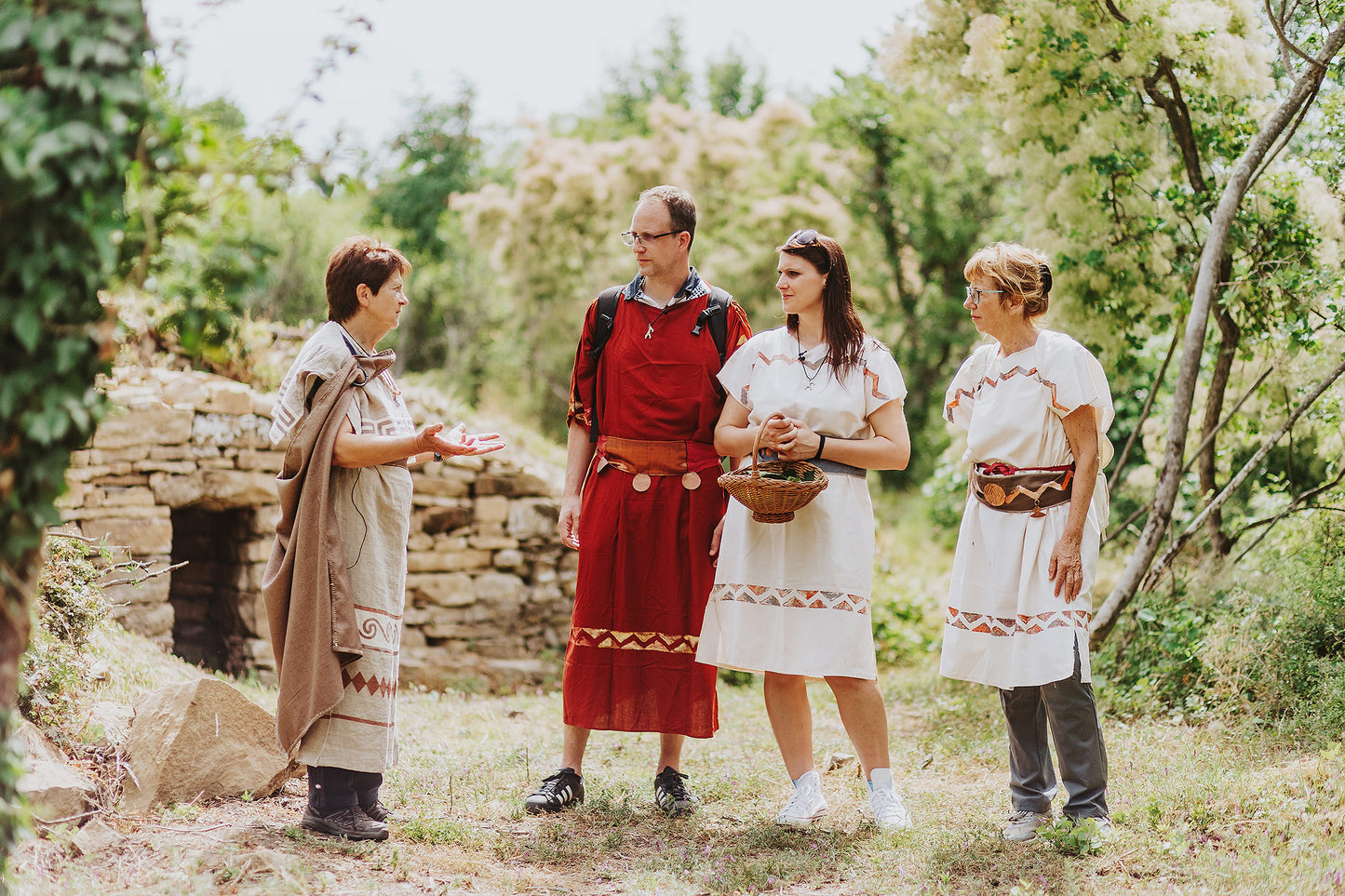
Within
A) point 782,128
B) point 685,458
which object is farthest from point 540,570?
point 782,128

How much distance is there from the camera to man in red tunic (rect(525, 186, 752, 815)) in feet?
13.1

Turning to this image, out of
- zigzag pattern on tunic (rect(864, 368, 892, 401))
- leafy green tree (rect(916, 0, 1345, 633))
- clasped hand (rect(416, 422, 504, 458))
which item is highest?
leafy green tree (rect(916, 0, 1345, 633))

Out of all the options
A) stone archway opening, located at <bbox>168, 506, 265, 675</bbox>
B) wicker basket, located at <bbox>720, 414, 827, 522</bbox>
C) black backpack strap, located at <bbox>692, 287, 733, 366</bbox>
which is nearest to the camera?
wicker basket, located at <bbox>720, 414, 827, 522</bbox>

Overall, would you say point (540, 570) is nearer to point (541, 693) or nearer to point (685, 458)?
point (541, 693)

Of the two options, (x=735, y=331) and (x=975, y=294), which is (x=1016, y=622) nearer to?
(x=975, y=294)

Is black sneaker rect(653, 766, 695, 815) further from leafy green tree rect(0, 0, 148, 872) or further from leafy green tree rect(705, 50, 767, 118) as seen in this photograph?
leafy green tree rect(705, 50, 767, 118)

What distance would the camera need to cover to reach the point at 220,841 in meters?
3.25

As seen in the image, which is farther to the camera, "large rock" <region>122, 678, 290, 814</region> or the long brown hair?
the long brown hair

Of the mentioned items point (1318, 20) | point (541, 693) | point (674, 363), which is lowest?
point (541, 693)

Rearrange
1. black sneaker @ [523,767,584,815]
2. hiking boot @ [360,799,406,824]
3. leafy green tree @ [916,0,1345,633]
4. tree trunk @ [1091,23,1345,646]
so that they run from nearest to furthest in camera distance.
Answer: hiking boot @ [360,799,406,824] → black sneaker @ [523,767,584,815] → tree trunk @ [1091,23,1345,646] → leafy green tree @ [916,0,1345,633]

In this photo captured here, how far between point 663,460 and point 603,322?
59 cm

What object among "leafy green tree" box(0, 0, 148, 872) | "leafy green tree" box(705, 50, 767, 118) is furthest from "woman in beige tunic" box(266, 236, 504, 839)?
"leafy green tree" box(705, 50, 767, 118)

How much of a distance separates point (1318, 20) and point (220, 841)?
5.80m

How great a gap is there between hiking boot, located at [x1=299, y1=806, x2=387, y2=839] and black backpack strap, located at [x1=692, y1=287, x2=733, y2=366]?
201 centimetres
